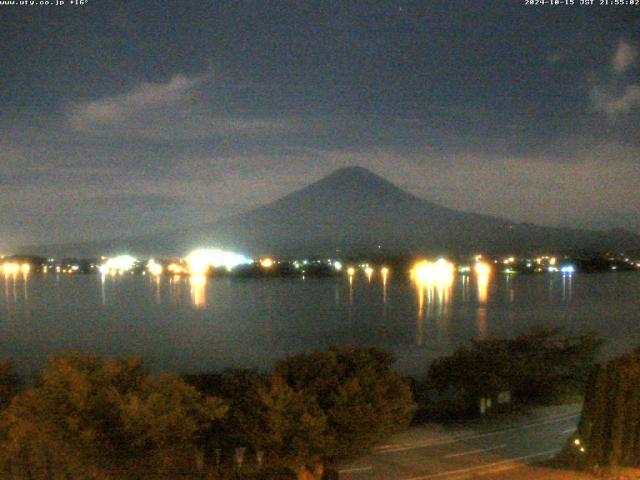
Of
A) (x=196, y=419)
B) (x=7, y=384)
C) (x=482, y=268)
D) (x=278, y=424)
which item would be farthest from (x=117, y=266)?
(x=196, y=419)

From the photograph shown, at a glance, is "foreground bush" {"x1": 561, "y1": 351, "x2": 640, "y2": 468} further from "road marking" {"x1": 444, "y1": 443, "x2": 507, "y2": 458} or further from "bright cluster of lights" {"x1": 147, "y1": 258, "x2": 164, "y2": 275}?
"bright cluster of lights" {"x1": 147, "y1": 258, "x2": 164, "y2": 275}

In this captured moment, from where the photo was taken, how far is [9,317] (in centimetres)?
3391

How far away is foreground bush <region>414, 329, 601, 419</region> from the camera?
41.8ft

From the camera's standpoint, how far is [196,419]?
5.48 m

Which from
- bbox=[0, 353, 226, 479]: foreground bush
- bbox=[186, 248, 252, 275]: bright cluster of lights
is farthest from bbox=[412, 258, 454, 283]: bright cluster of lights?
bbox=[0, 353, 226, 479]: foreground bush

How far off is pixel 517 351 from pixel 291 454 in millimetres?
9130

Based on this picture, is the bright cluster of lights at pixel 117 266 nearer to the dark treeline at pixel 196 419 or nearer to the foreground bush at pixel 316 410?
the dark treeline at pixel 196 419

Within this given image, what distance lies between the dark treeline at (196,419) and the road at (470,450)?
1.26 meters

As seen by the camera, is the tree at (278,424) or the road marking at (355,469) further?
the road marking at (355,469)

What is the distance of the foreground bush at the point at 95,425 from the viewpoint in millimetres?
5105

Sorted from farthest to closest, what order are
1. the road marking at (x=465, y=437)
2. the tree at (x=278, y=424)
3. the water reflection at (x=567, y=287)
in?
the water reflection at (x=567, y=287) < the road marking at (x=465, y=437) < the tree at (x=278, y=424)

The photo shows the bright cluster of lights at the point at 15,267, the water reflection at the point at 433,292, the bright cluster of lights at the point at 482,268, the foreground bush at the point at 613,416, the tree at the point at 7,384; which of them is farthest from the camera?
the bright cluster of lights at the point at 15,267

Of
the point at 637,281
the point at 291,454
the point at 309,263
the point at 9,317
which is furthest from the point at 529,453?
the point at 309,263

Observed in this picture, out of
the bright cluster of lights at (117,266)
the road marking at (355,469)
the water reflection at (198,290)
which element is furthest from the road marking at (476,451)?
the bright cluster of lights at (117,266)
